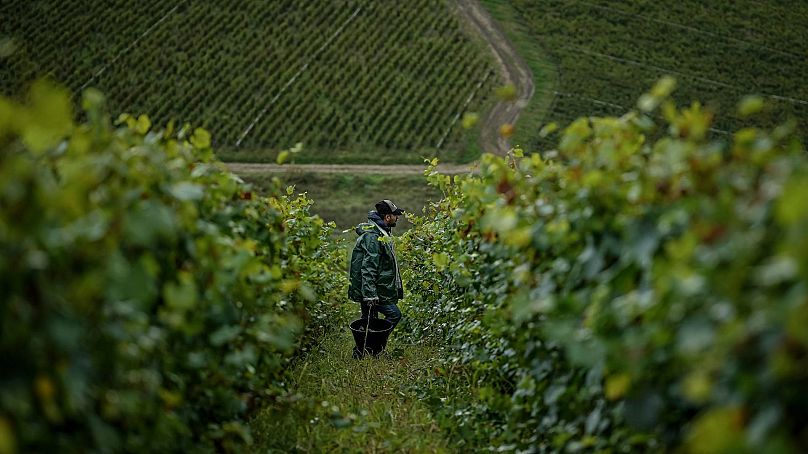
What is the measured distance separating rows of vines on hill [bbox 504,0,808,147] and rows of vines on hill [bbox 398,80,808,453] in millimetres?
25647

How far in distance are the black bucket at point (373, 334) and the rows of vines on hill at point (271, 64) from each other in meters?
19.8

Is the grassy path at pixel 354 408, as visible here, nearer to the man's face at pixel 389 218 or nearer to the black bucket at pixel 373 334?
the black bucket at pixel 373 334

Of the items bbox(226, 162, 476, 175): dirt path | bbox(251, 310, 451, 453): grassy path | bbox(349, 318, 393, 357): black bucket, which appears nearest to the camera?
bbox(251, 310, 451, 453): grassy path

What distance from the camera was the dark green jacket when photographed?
7.82 metres

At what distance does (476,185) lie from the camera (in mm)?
5238

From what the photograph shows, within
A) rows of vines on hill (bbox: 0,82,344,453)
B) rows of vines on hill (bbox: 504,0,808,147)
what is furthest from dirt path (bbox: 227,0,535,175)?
rows of vines on hill (bbox: 0,82,344,453)

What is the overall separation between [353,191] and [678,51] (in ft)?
60.1

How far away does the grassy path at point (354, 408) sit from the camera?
4.83 meters

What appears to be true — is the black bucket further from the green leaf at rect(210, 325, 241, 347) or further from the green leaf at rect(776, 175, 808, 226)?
the green leaf at rect(776, 175, 808, 226)

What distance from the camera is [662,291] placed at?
2.12m

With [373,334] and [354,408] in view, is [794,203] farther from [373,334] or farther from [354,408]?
[373,334]

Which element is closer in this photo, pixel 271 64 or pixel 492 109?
pixel 492 109

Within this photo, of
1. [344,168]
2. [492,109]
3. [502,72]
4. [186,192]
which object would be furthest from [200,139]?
[502,72]

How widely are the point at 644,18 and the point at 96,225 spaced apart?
38.7m
